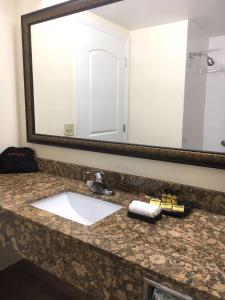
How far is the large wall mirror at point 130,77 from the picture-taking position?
112 centimetres

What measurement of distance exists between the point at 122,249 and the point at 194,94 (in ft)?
2.48

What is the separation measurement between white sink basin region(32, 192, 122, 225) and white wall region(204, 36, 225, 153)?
0.53m

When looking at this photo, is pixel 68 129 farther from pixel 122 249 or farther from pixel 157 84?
pixel 122 249

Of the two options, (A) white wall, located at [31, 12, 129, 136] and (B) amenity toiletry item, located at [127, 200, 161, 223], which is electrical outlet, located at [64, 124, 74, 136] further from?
(B) amenity toiletry item, located at [127, 200, 161, 223]

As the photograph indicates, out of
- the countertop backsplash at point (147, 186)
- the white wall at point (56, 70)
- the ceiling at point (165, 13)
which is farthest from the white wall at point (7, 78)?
the ceiling at point (165, 13)

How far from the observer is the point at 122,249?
0.79 meters

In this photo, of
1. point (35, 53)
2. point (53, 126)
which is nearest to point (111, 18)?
point (35, 53)

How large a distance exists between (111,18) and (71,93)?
0.49 metres

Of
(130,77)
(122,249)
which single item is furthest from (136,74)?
(122,249)

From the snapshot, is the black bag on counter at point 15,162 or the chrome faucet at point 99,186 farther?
the black bag on counter at point 15,162

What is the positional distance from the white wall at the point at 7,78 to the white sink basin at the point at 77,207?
0.72 meters

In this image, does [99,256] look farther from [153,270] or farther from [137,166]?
[137,166]

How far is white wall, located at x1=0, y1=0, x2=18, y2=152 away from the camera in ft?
5.57

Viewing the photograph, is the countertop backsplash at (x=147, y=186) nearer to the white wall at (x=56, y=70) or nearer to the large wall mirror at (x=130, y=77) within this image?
the large wall mirror at (x=130, y=77)
